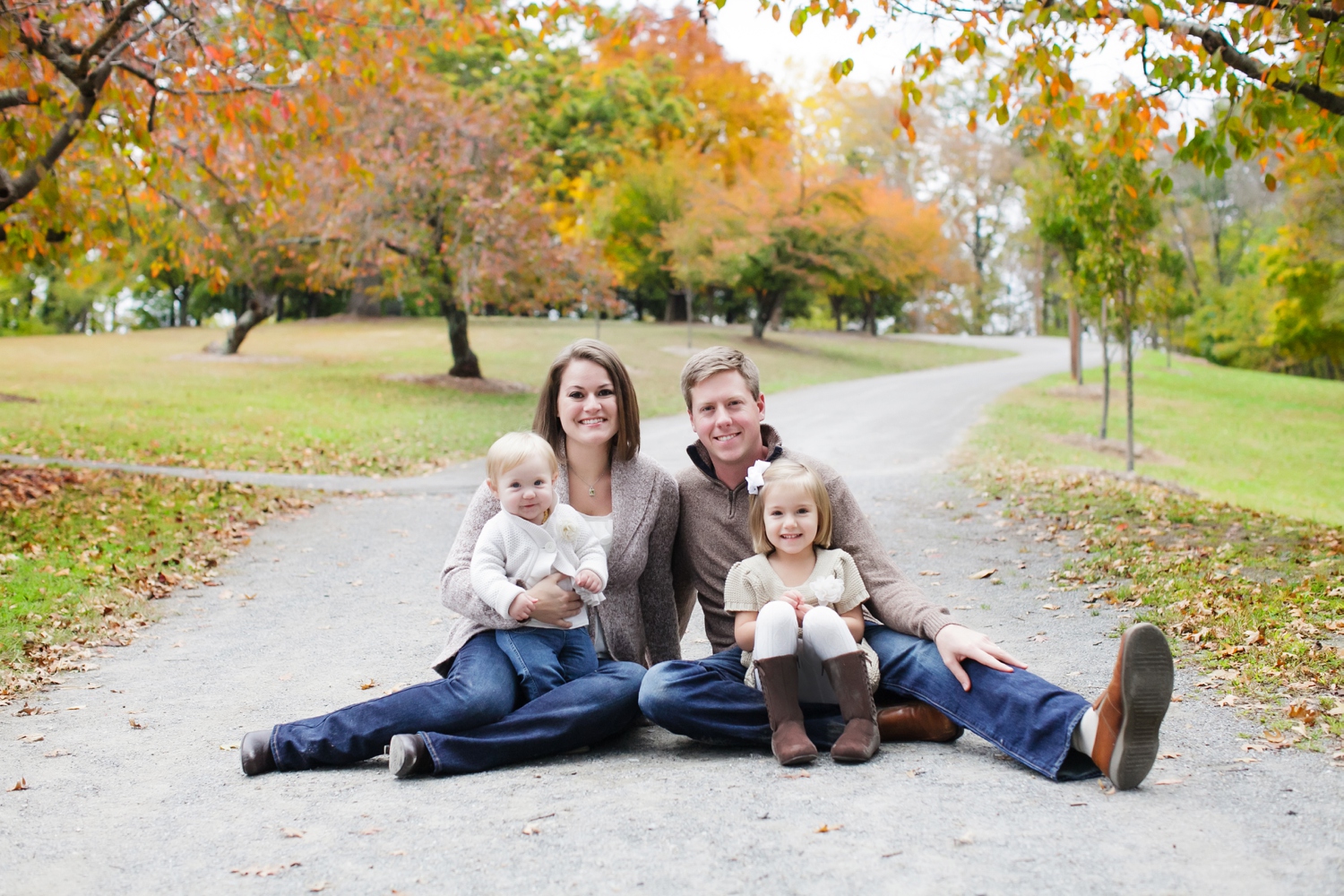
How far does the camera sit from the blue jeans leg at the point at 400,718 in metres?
3.85

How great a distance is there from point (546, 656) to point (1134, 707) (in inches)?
77.5

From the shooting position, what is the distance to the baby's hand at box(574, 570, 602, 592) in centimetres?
392

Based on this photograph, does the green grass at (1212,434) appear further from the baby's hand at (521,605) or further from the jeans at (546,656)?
the baby's hand at (521,605)

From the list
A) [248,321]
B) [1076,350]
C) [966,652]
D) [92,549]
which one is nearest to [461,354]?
[248,321]

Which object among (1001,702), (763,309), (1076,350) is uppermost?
(763,309)

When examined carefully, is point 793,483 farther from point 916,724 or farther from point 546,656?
point 546,656

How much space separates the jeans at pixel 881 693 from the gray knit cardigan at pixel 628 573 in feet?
1.26

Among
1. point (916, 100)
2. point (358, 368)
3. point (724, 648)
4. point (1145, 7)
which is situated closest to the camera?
point (724, 648)

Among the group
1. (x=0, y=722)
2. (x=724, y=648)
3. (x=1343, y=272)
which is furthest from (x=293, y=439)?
(x=1343, y=272)

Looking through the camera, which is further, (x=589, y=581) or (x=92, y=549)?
(x=92, y=549)

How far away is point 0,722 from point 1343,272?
36.4 m

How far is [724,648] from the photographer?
4.29 metres

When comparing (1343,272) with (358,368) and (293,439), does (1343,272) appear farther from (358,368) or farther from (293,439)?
(293,439)

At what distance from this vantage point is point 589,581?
392 cm
